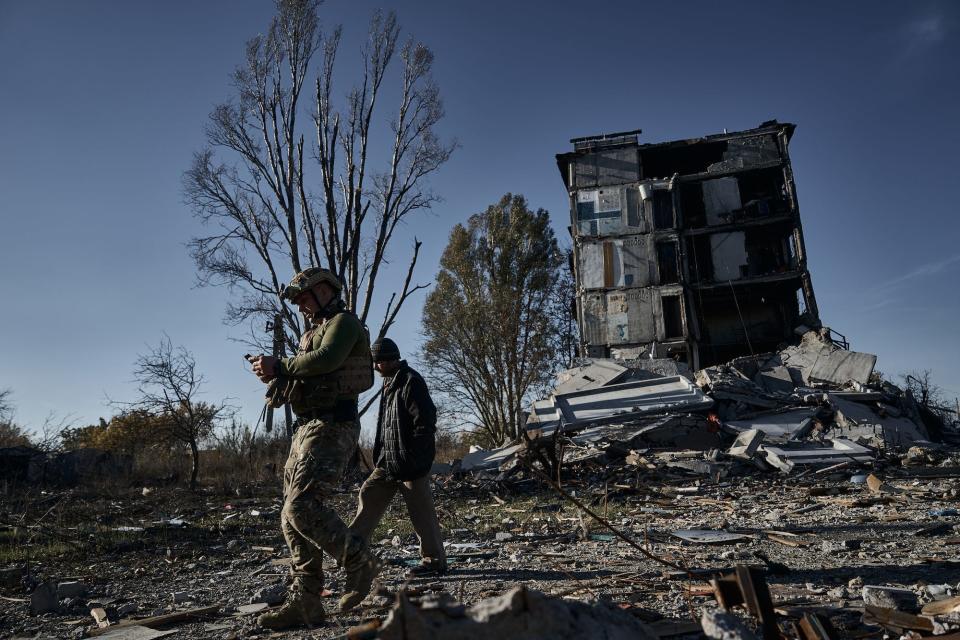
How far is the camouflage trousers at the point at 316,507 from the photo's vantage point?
3.18 metres

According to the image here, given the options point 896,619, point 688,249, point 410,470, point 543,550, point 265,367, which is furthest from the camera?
Result: point 688,249

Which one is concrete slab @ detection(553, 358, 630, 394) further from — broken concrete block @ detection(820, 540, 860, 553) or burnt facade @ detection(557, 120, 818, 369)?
broken concrete block @ detection(820, 540, 860, 553)

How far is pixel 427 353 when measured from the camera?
29.1m

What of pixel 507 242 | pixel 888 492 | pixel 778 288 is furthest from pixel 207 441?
pixel 778 288

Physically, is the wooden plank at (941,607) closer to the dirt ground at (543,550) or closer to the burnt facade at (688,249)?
the dirt ground at (543,550)

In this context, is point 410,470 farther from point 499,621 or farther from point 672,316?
point 672,316

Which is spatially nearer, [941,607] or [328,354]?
[941,607]

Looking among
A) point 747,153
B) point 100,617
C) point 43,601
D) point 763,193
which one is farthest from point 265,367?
point 763,193

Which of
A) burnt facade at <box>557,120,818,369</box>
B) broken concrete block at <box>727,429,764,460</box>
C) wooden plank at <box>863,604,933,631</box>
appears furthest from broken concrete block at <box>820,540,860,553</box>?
burnt facade at <box>557,120,818,369</box>

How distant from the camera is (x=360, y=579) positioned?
3.23 m

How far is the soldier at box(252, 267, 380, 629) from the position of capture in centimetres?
320

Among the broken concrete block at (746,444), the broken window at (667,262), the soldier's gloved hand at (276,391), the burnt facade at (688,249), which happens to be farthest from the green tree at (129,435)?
the broken window at (667,262)

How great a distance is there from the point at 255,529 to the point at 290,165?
12621 mm

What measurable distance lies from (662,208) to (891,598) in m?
25.0
